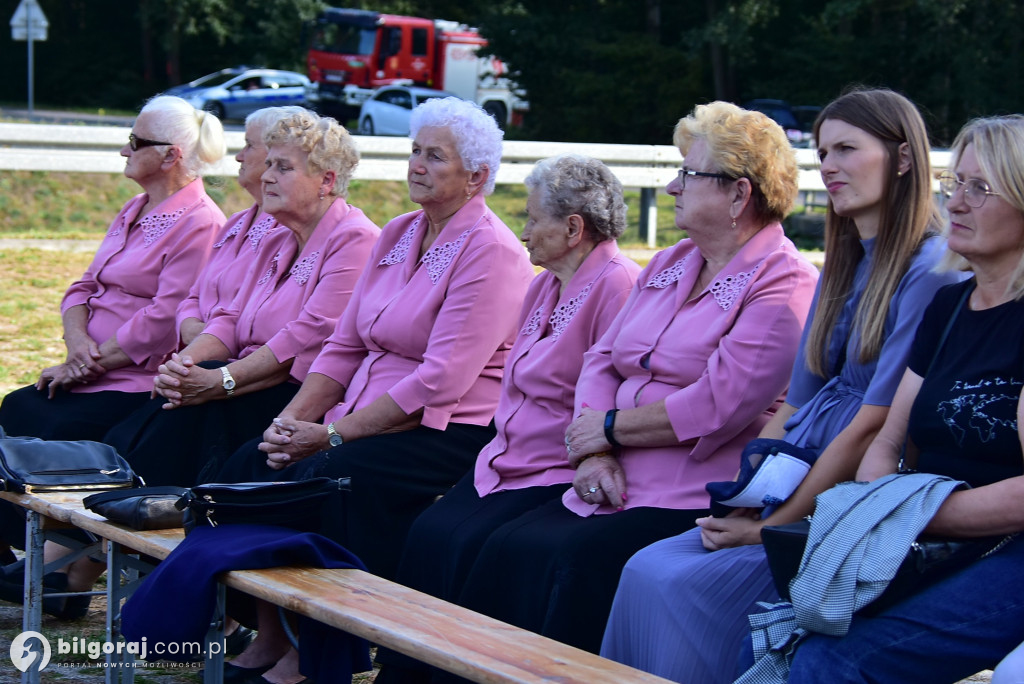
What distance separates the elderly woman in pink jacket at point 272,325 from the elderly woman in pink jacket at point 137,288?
13.8 inches

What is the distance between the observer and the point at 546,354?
374 centimetres

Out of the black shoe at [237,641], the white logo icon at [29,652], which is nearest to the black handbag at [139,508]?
the white logo icon at [29,652]

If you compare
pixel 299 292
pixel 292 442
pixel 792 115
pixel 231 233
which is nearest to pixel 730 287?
pixel 292 442

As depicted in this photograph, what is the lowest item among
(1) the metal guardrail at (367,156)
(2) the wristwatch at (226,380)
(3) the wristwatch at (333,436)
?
(3) the wristwatch at (333,436)

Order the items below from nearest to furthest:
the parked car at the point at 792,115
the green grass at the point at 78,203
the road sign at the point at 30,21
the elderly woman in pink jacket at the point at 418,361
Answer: the elderly woman in pink jacket at the point at 418,361 < the green grass at the point at 78,203 < the road sign at the point at 30,21 < the parked car at the point at 792,115

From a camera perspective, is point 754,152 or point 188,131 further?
point 188,131

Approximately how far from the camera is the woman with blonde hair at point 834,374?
9.13 ft

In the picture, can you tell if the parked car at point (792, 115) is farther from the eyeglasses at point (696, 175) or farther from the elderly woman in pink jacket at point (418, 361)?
the eyeglasses at point (696, 175)

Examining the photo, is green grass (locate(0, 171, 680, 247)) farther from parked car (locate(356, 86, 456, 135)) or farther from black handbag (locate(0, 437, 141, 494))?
parked car (locate(356, 86, 456, 135))

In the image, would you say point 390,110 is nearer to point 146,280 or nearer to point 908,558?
point 146,280

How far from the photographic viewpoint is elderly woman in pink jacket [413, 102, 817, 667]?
10.4 ft

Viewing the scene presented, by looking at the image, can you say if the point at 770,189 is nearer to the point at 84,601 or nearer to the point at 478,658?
the point at 478,658

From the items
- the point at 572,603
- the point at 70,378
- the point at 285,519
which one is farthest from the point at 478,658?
the point at 70,378

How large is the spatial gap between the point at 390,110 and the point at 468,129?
2147 centimetres
